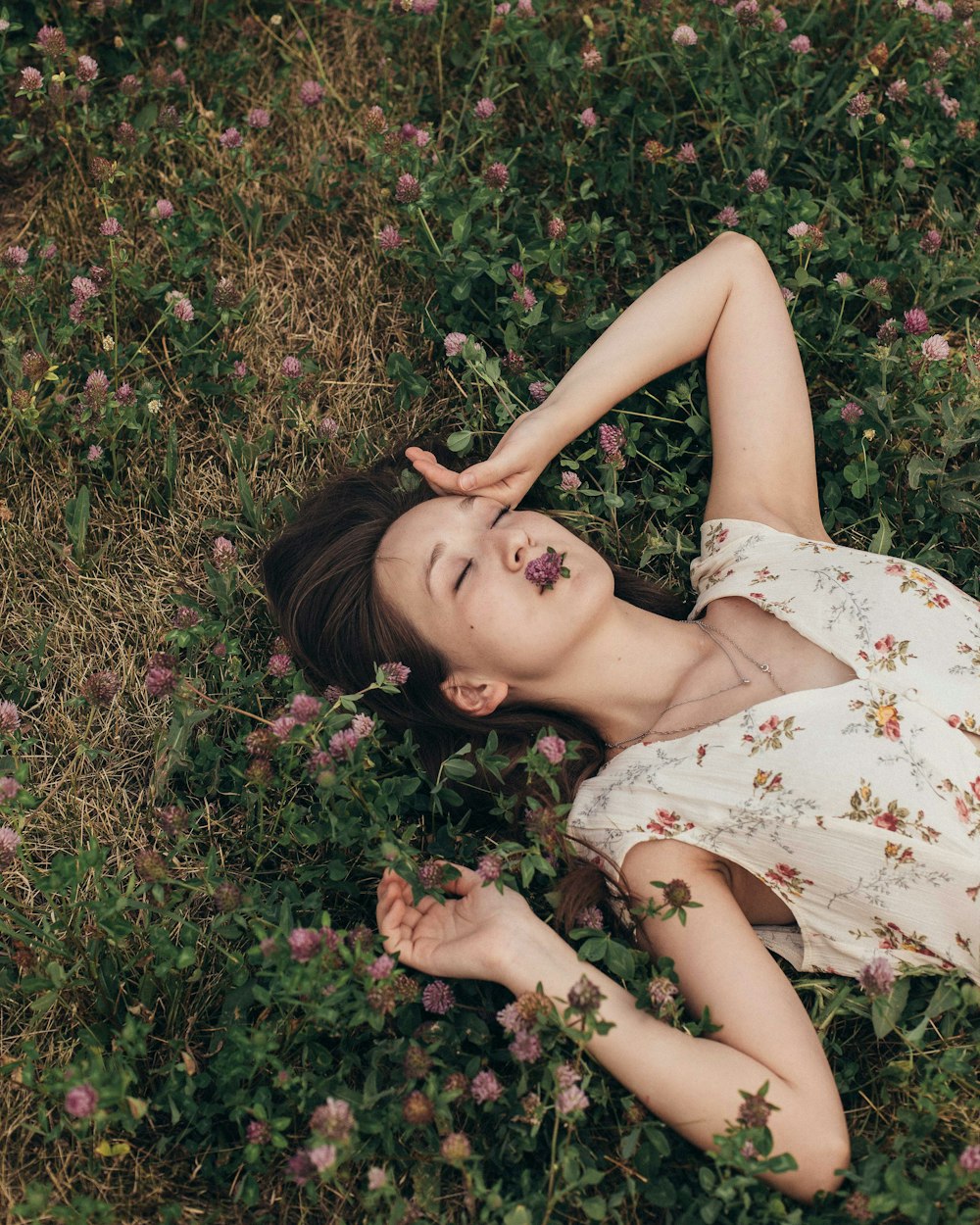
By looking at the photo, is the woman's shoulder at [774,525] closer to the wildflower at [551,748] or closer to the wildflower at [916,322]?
the wildflower at [916,322]

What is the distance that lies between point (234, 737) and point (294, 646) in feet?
1.10

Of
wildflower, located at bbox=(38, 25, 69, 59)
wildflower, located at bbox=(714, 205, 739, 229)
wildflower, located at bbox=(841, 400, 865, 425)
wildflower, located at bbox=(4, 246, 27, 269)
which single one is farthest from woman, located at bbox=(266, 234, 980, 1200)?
wildflower, located at bbox=(38, 25, 69, 59)

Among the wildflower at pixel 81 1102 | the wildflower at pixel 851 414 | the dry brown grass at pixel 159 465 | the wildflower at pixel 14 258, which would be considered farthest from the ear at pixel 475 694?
the wildflower at pixel 14 258

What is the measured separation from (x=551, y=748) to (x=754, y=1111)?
769mm

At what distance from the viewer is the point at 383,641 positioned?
9.13 ft

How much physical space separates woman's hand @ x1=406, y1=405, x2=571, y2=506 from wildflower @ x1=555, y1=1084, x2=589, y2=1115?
→ 1363mm

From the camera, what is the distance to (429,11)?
3602 millimetres

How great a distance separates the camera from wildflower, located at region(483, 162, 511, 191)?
3.36 m

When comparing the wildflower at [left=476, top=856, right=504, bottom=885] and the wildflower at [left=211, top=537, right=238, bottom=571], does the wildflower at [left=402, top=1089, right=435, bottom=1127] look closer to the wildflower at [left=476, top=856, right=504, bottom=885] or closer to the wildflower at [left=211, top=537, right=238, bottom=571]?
the wildflower at [left=476, top=856, right=504, bottom=885]

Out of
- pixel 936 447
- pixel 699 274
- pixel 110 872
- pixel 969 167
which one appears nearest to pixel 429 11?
pixel 699 274

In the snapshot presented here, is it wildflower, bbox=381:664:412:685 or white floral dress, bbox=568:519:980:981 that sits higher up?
wildflower, bbox=381:664:412:685

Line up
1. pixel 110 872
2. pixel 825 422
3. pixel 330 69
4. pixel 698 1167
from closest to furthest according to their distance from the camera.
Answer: pixel 698 1167
pixel 110 872
pixel 825 422
pixel 330 69

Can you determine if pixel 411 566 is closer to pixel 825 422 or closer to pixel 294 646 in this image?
pixel 294 646

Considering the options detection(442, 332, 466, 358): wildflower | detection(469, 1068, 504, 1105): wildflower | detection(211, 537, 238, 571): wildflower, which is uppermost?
detection(442, 332, 466, 358): wildflower
